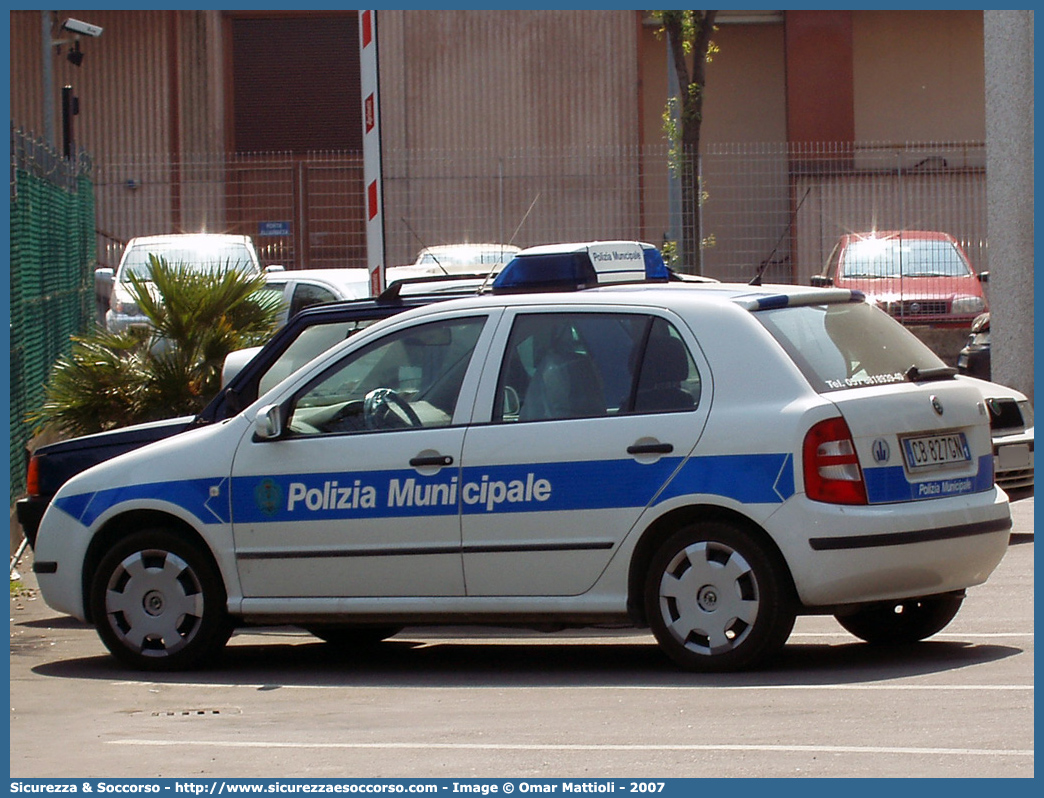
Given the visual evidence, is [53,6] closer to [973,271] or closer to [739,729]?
[973,271]

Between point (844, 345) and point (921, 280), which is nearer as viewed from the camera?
point (844, 345)

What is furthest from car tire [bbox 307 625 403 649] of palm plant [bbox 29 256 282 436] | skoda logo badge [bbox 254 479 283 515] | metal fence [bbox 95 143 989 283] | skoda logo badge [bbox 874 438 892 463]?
metal fence [bbox 95 143 989 283]

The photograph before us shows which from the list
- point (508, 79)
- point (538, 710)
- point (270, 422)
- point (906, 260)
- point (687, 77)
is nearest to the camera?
point (538, 710)

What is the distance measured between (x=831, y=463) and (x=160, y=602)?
3.06m

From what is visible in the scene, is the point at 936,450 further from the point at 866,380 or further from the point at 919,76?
the point at 919,76

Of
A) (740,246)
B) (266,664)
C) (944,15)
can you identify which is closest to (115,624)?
(266,664)

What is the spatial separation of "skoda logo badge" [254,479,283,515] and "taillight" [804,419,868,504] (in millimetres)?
2327

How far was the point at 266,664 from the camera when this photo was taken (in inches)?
319

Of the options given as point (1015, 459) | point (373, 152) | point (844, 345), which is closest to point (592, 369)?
point (844, 345)

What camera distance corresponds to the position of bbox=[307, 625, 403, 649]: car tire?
28.1 ft

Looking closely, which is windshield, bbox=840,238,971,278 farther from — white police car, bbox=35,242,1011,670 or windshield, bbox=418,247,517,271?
white police car, bbox=35,242,1011,670

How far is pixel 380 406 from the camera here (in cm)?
757

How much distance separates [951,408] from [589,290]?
5.35 ft

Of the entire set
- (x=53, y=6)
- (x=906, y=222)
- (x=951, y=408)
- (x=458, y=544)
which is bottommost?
(x=458, y=544)
